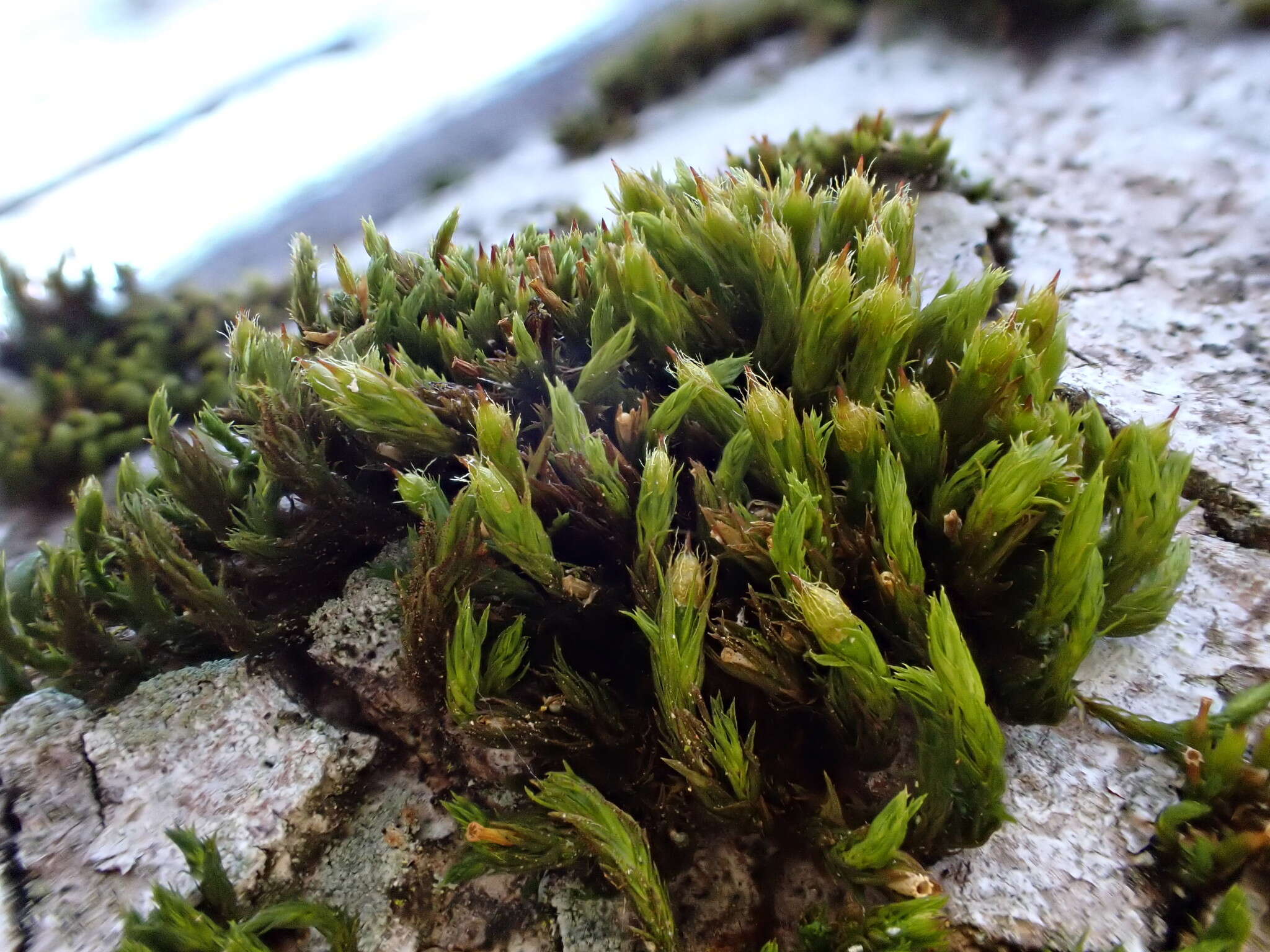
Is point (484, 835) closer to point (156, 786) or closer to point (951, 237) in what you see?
point (156, 786)

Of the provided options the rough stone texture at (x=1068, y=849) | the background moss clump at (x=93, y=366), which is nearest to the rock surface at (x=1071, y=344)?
the rough stone texture at (x=1068, y=849)

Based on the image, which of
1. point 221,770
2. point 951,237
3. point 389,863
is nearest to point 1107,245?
point 951,237

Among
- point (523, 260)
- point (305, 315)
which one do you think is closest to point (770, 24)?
point (523, 260)

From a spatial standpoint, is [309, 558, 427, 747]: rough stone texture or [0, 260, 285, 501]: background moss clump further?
[0, 260, 285, 501]: background moss clump

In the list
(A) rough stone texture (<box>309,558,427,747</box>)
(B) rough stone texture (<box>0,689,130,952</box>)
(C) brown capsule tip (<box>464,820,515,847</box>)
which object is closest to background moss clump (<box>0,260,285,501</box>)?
(B) rough stone texture (<box>0,689,130,952</box>)

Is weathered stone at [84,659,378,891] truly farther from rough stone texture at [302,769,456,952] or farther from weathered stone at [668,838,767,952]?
weathered stone at [668,838,767,952]

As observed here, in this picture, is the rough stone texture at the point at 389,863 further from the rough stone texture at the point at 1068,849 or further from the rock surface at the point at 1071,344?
the rough stone texture at the point at 1068,849

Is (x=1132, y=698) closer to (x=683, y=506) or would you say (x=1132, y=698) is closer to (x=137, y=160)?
(x=683, y=506)
